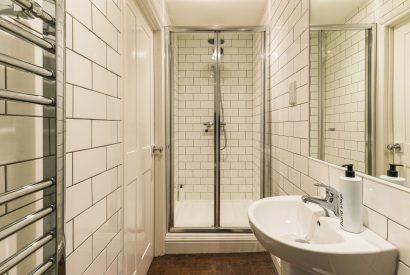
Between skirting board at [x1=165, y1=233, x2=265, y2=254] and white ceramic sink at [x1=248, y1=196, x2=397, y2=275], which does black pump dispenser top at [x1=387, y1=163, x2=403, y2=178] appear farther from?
skirting board at [x1=165, y1=233, x2=265, y2=254]

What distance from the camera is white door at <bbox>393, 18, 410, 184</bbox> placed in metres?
0.69

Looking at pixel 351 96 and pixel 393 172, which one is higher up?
pixel 351 96

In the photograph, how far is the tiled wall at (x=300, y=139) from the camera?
71 centimetres

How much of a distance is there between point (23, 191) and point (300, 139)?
138 centimetres

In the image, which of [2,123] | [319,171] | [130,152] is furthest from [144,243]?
[2,123]

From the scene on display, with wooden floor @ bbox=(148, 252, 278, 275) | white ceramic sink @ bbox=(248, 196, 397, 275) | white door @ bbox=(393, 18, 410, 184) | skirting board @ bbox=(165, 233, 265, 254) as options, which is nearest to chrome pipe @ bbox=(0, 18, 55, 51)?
white ceramic sink @ bbox=(248, 196, 397, 275)

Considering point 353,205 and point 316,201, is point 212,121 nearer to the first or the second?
point 316,201

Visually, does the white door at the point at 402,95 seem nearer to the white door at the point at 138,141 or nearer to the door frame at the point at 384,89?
the door frame at the point at 384,89

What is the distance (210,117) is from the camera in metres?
3.06

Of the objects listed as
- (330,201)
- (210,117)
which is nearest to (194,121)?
(210,117)

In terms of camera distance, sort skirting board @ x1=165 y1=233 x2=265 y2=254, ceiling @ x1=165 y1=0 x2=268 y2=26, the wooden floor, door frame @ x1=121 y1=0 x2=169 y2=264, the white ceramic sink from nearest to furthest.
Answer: the white ceramic sink
the wooden floor
door frame @ x1=121 y1=0 x2=169 y2=264
skirting board @ x1=165 y1=233 x2=265 y2=254
ceiling @ x1=165 y1=0 x2=268 y2=26

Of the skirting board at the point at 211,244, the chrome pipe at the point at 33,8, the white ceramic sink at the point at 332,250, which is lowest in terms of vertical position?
the skirting board at the point at 211,244

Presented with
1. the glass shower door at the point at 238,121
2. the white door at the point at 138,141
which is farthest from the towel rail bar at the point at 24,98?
the glass shower door at the point at 238,121

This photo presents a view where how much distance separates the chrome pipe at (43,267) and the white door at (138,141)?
664mm
